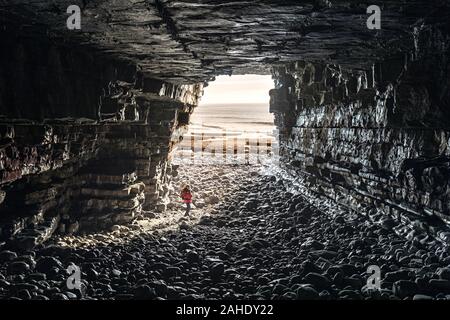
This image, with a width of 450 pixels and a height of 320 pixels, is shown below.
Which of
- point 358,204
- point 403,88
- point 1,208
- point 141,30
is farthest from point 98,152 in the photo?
point 403,88

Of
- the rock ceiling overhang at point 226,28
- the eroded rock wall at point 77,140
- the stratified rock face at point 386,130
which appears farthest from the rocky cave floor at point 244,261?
the rock ceiling overhang at point 226,28

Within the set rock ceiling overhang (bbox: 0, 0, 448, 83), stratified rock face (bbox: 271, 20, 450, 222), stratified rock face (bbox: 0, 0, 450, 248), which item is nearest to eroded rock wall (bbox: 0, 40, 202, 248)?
stratified rock face (bbox: 0, 0, 450, 248)

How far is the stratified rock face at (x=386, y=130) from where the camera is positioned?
7.15 meters

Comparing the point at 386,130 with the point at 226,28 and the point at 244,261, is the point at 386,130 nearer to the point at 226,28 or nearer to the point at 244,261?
the point at 244,261

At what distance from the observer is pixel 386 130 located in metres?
8.96

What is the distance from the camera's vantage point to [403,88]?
7.80m

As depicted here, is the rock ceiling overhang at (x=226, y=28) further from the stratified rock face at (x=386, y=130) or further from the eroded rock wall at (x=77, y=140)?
the eroded rock wall at (x=77, y=140)

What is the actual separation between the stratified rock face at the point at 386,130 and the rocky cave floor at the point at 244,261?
2.79ft

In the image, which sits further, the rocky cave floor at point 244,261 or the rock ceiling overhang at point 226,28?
the rocky cave floor at point 244,261

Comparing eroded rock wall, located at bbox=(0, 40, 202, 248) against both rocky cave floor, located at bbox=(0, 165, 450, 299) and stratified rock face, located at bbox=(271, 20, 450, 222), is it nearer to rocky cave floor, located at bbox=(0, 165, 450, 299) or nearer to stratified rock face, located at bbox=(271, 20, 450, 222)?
rocky cave floor, located at bbox=(0, 165, 450, 299)

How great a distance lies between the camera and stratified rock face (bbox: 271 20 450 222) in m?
7.15

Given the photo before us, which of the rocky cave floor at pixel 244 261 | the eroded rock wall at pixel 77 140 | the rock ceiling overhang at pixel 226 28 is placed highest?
the rock ceiling overhang at pixel 226 28

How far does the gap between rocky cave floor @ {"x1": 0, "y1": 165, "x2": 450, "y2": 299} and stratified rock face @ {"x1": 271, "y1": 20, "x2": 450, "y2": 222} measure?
33.5 inches

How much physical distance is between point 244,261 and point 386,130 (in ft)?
16.1
